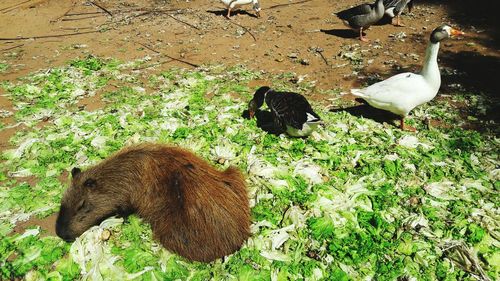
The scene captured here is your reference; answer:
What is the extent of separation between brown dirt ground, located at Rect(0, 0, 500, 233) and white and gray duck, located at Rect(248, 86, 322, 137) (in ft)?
6.84

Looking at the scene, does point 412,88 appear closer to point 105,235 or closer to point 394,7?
point 105,235

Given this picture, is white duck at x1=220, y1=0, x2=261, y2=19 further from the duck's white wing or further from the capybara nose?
the capybara nose

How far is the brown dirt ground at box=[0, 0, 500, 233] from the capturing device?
27.6 ft

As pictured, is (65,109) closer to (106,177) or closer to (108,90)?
(108,90)

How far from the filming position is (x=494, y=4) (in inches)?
440

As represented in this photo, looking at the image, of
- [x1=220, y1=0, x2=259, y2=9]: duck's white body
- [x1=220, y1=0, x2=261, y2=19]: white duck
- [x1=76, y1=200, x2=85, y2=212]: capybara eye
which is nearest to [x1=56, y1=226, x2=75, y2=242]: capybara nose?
[x1=76, y1=200, x2=85, y2=212]: capybara eye

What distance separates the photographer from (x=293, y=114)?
5770 millimetres

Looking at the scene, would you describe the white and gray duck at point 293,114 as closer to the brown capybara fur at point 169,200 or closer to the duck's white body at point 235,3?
the brown capybara fur at point 169,200

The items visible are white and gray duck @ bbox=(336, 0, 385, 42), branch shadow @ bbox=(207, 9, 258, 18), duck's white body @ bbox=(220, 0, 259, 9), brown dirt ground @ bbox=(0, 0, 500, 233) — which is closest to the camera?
brown dirt ground @ bbox=(0, 0, 500, 233)

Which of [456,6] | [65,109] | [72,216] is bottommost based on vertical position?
[65,109]

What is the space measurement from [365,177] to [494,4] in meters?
9.63

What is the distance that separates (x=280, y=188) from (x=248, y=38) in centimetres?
647

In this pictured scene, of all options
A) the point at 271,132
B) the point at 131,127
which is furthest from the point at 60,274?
the point at 271,132

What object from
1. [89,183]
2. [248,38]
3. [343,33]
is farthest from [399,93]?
[248,38]
